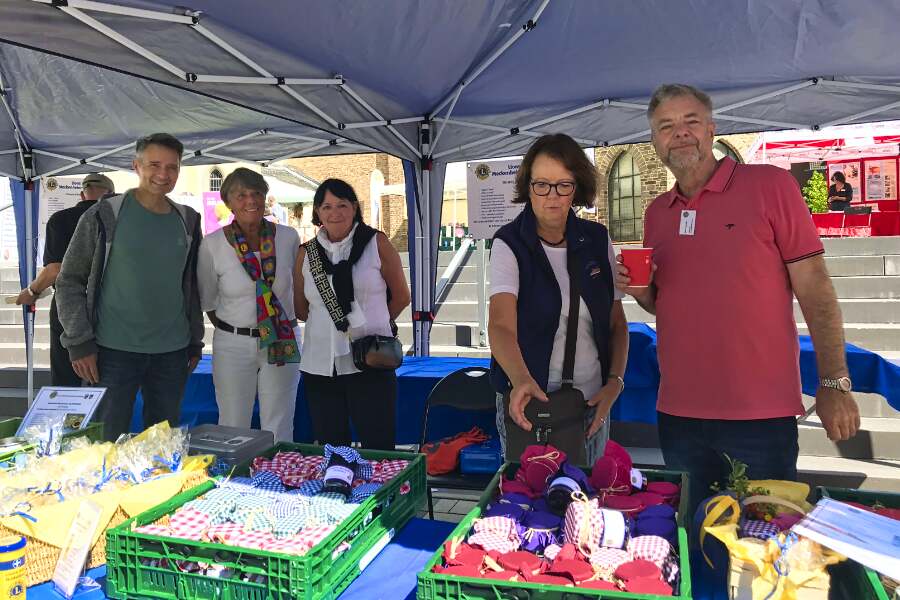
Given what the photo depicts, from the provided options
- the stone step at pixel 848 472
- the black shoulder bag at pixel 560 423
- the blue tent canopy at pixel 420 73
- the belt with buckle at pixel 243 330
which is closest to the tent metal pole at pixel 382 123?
the blue tent canopy at pixel 420 73

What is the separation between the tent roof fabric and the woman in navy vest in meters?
1.41

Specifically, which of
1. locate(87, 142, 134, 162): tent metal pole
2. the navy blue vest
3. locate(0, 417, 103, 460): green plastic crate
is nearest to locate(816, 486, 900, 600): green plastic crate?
the navy blue vest

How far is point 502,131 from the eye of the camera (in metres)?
Answer: 4.67

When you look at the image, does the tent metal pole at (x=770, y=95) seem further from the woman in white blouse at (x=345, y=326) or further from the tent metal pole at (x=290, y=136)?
the tent metal pole at (x=290, y=136)

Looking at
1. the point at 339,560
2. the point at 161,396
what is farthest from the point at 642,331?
the point at 339,560

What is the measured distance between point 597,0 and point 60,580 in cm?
301

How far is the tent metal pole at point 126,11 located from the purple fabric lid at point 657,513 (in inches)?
92.6

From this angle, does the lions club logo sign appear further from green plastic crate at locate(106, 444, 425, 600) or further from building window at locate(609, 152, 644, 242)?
building window at locate(609, 152, 644, 242)

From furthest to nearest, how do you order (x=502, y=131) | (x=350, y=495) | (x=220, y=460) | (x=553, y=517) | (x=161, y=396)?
(x=502, y=131) < (x=161, y=396) < (x=220, y=460) < (x=350, y=495) < (x=553, y=517)

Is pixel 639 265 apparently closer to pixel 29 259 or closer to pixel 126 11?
pixel 126 11

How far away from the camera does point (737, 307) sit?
72.1 inches

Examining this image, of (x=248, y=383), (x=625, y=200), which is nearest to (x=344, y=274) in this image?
(x=248, y=383)

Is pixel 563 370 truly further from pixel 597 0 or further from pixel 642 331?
pixel 642 331

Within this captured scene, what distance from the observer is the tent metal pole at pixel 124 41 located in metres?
2.24
